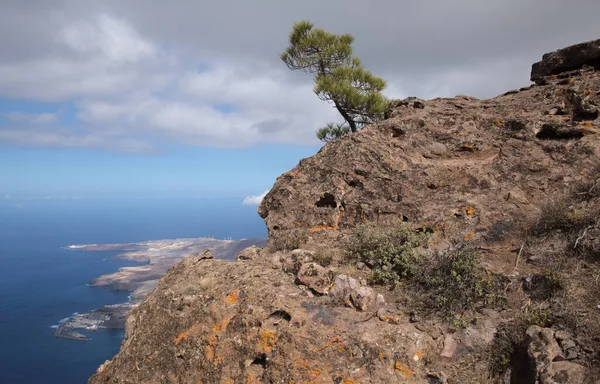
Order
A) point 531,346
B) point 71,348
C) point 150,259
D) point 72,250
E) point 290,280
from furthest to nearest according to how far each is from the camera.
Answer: point 72,250, point 150,259, point 71,348, point 290,280, point 531,346

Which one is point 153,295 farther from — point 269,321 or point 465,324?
point 465,324

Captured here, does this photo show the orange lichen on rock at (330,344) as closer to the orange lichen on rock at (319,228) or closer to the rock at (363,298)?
the rock at (363,298)

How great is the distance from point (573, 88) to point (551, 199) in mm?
4710

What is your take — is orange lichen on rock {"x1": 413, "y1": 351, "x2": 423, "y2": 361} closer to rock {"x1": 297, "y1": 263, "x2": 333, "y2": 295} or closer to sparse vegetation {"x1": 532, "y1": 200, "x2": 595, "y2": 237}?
rock {"x1": 297, "y1": 263, "x2": 333, "y2": 295}

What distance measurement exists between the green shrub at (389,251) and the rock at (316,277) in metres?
0.90

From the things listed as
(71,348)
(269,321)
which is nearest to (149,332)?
(269,321)

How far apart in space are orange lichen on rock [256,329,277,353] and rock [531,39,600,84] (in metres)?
12.2

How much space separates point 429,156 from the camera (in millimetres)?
9367

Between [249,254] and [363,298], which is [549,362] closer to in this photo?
[363,298]

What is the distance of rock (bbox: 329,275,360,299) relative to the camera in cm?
602

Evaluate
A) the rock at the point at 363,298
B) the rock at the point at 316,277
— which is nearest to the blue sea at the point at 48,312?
the rock at the point at 316,277

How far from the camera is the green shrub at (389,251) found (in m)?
6.55

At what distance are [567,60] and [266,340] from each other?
12914mm

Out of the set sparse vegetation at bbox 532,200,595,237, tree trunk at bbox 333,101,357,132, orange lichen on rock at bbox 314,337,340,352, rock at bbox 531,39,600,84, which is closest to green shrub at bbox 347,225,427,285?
orange lichen on rock at bbox 314,337,340,352
